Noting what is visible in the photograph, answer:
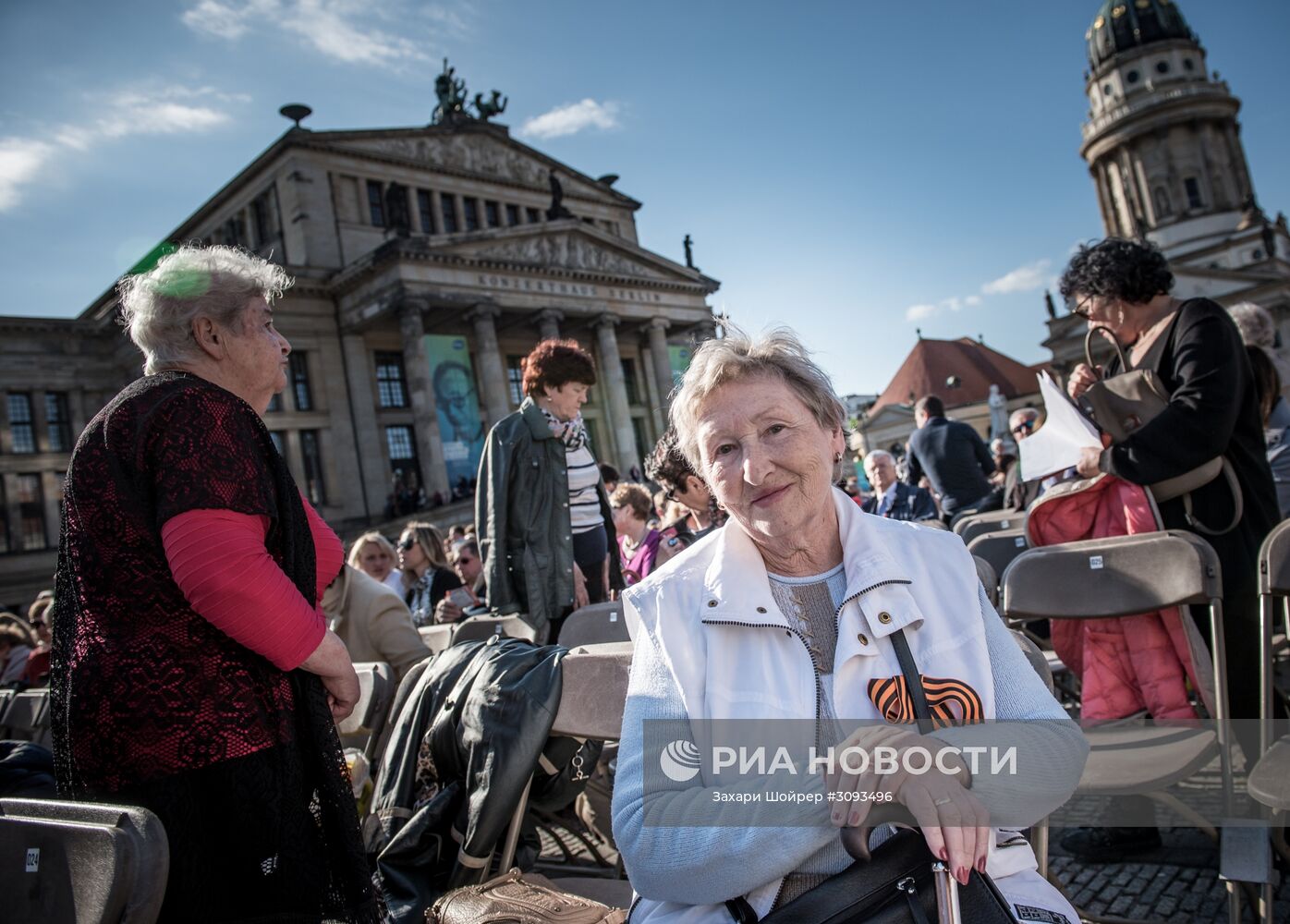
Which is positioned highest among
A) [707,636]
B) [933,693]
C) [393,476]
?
[393,476]

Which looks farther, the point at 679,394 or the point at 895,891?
the point at 679,394

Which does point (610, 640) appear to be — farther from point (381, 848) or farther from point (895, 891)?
point (895, 891)

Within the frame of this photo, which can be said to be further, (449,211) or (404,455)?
(449,211)

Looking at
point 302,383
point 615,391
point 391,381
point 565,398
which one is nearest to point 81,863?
point 565,398

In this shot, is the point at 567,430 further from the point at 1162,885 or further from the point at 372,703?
the point at 1162,885

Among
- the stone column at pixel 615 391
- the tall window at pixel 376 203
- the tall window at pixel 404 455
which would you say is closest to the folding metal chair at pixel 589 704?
the tall window at pixel 404 455

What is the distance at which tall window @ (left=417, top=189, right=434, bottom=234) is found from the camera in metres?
41.1

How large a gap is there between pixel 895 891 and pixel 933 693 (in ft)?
1.40

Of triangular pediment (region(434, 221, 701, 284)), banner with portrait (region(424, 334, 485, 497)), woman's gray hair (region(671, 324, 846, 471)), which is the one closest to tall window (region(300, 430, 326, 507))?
banner with portrait (region(424, 334, 485, 497))

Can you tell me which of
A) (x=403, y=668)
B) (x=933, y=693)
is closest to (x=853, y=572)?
(x=933, y=693)

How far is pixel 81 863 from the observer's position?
177 centimetres

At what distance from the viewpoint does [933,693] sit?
5.92ft

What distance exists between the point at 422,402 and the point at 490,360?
3579 mm

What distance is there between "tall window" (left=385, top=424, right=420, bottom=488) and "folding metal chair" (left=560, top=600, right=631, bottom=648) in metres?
33.8
